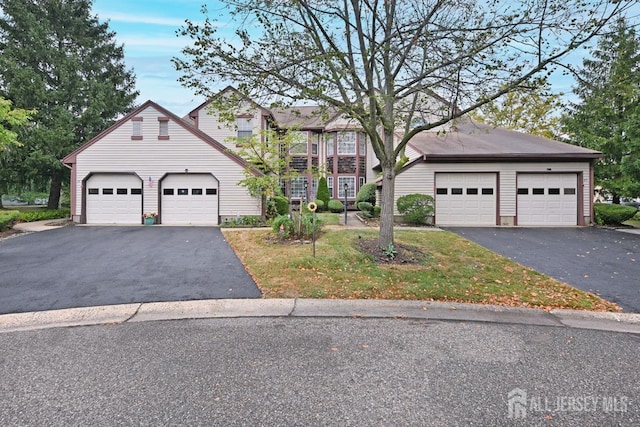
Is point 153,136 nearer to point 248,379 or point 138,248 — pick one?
Result: point 138,248

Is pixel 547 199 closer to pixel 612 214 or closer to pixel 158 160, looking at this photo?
pixel 612 214

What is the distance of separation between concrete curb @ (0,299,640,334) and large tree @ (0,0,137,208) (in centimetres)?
2023

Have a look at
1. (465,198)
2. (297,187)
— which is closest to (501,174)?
(465,198)

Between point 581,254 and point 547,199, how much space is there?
23.3 ft

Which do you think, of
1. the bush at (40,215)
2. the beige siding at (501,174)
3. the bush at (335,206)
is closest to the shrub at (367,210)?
the beige siding at (501,174)

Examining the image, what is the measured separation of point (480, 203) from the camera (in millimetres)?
14953

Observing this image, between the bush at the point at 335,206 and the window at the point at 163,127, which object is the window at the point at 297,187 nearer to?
the bush at the point at 335,206

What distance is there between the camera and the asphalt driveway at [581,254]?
6002 mm

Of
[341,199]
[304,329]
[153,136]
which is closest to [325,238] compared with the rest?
[304,329]

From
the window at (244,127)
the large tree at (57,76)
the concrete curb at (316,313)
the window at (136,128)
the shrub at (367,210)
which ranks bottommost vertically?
the concrete curb at (316,313)

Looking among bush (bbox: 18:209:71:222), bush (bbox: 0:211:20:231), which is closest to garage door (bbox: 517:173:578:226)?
bush (bbox: 0:211:20:231)

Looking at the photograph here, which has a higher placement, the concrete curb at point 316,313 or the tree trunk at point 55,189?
the tree trunk at point 55,189

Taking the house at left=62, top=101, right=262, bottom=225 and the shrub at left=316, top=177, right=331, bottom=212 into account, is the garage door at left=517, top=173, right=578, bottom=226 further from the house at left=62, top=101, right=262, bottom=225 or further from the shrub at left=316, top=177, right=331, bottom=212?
the house at left=62, top=101, right=262, bottom=225

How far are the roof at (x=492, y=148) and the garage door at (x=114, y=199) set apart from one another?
13719 millimetres
